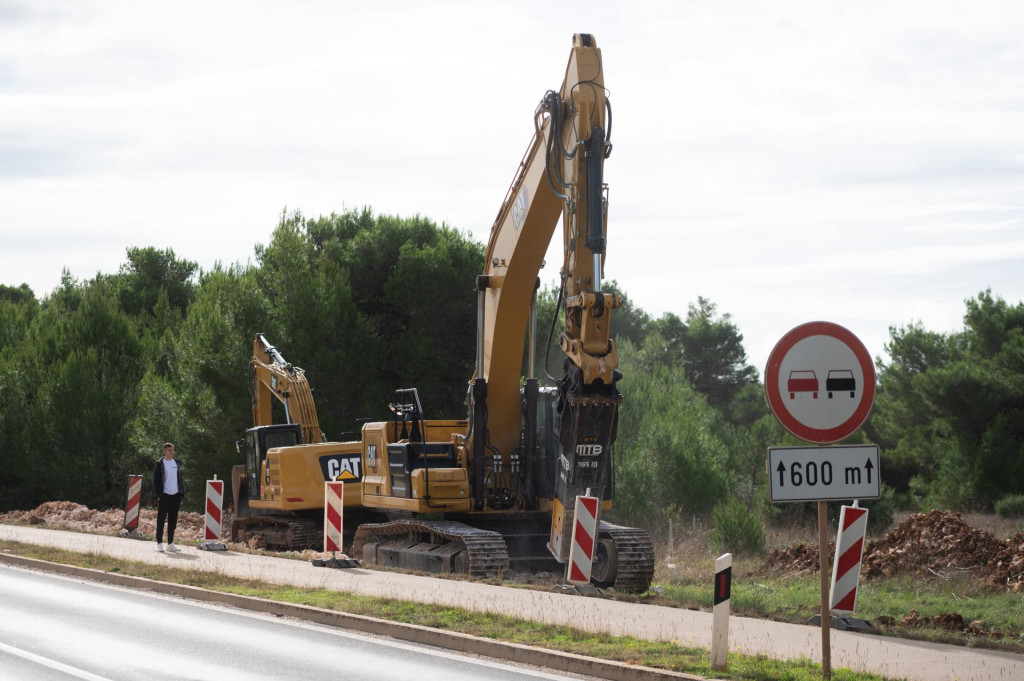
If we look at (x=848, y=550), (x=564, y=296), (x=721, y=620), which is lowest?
(x=721, y=620)

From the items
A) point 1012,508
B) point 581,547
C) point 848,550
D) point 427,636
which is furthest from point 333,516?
point 1012,508

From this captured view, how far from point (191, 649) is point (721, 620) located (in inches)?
185

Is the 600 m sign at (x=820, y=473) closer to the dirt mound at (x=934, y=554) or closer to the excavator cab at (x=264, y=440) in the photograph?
the dirt mound at (x=934, y=554)

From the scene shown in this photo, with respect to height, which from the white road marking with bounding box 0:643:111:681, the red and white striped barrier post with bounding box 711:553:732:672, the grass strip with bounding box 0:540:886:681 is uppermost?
the red and white striped barrier post with bounding box 711:553:732:672

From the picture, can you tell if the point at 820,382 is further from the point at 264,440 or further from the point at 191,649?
the point at 264,440

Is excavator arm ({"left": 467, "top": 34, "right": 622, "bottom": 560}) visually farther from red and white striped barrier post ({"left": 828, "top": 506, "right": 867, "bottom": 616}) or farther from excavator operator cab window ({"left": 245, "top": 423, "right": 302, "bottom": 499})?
excavator operator cab window ({"left": 245, "top": 423, "right": 302, "bottom": 499})

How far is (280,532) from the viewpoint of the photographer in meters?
25.3

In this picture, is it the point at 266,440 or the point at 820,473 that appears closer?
→ the point at 820,473

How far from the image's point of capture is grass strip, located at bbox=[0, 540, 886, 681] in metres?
8.44

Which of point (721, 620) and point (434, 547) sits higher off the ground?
point (721, 620)

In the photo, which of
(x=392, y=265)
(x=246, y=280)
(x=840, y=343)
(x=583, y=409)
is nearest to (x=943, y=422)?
(x=392, y=265)

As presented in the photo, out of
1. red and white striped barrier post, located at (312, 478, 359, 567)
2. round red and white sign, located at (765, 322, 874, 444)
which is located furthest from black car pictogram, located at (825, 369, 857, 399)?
red and white striped barrier post, located at (312, 478, 359, 567)

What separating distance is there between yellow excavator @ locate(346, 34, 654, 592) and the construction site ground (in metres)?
1.76

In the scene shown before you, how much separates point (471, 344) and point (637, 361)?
49.9 feet
